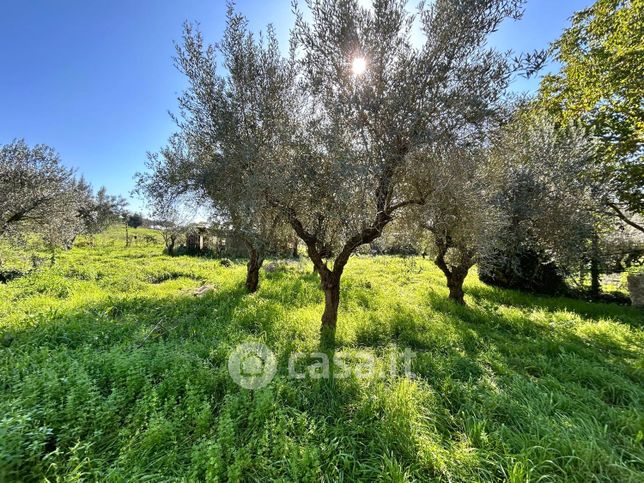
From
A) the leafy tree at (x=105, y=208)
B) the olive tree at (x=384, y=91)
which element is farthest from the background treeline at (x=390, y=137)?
the leafy tree at (x=105, y=208)

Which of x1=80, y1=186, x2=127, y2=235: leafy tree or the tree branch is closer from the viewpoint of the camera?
the tree branch

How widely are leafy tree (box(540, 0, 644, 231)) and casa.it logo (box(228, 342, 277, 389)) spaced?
9.36 metres

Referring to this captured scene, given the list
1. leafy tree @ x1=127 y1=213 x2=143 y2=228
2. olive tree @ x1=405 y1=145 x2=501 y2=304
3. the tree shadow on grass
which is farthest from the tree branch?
leafy tree @ x1=127 y1=213 x2=143 y2=228

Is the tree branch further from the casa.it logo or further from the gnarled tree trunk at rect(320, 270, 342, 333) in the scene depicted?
the casa.it logo

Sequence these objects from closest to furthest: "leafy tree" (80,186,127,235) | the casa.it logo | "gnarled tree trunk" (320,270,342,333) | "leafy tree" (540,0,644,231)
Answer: the casa.it logo < "leafy tree" (540,0,644,231) < "gnarled tree trunk" (320,270,342,333) < "leafy tree" (80,186,127,235)

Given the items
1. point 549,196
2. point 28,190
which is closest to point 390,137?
point 549,196

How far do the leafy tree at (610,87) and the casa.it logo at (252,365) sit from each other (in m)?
9.36

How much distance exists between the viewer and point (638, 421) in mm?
3139

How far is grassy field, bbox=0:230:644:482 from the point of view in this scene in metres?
2.58

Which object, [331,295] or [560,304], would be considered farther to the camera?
[560,304]

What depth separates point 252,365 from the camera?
4.42 metres

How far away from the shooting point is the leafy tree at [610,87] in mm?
5555

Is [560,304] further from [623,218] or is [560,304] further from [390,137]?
[390,137]

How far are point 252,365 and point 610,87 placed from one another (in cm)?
1002
